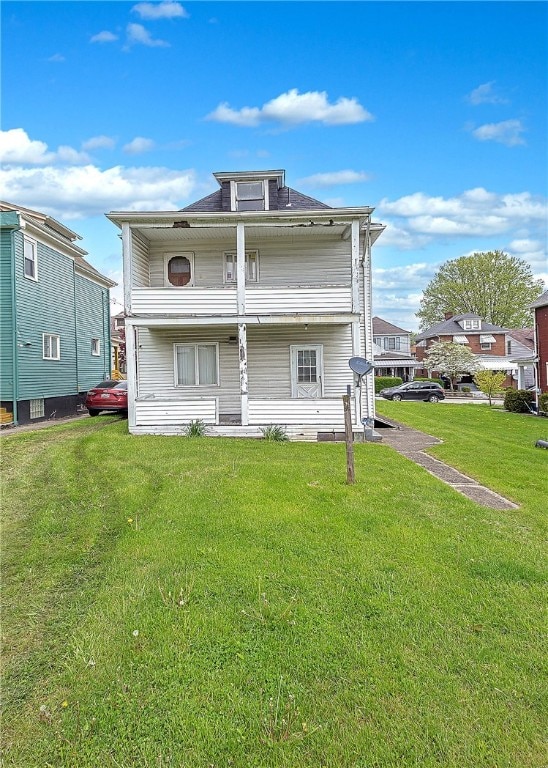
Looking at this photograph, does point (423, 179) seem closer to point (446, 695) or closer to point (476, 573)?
point (476, 573)

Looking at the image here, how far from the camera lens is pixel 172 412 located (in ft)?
44.7

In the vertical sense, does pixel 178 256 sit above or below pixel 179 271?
above

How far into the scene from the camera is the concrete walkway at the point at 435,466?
25.2 feet

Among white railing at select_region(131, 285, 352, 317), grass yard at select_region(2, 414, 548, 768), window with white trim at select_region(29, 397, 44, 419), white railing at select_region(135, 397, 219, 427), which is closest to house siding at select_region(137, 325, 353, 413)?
white railing at select_region(131, 285, 352, 317)

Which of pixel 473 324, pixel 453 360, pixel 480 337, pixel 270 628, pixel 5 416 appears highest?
pixel 473 324

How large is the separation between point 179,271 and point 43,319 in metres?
6.51

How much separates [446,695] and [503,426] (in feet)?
61.8

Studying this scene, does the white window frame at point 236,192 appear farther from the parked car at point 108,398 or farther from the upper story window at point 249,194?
the parked car at point 108,398

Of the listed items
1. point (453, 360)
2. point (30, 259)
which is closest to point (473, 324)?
point (453, 360)

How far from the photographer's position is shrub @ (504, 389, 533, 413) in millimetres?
26062

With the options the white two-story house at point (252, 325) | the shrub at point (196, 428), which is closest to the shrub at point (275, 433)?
the white two-story house at point (252, 325)

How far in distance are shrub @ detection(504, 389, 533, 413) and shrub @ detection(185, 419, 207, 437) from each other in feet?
67.6

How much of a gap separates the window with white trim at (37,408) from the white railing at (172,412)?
20.8ft

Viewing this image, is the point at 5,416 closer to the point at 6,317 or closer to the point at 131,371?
the point at 6,317
